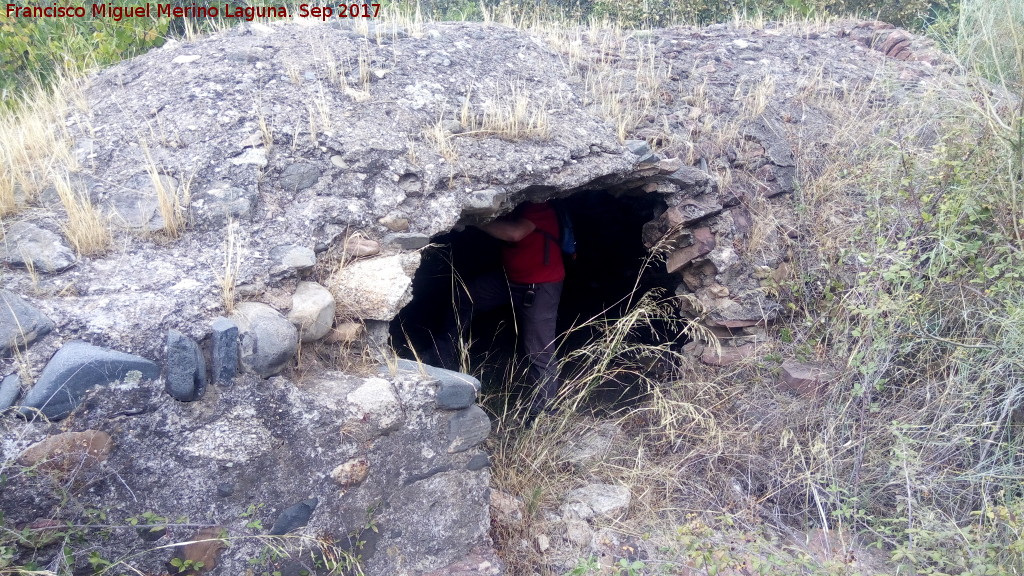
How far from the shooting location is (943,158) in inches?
133

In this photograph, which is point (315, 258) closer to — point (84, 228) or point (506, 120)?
point (84, 228)

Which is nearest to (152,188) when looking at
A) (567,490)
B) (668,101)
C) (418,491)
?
(418,491)

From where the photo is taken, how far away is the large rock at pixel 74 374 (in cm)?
212

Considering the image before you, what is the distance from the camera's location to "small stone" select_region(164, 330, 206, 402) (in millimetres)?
2330

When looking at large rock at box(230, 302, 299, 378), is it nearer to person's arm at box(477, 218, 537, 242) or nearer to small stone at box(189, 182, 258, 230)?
small stone at box(189, 182, 258, 230)

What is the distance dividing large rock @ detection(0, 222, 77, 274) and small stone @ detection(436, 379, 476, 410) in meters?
1.47

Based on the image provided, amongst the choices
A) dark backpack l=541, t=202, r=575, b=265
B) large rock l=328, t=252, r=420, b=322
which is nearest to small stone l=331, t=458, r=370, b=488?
large rock l=328, t=252, r=420, b=322

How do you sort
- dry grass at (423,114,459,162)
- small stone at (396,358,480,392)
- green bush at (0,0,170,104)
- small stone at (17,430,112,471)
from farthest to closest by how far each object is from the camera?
1. green bush at (0,0,170,104)
2. dry grass at (423,114,459,162)
3. small stone at (396,358,480,392)
4. small stone at (17,430,112,471)

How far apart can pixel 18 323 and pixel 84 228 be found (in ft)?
1.97

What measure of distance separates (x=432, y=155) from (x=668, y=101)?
1986mm

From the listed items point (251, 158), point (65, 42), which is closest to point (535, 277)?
point (251, 158)

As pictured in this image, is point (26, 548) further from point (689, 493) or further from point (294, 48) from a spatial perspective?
point (294, 48)

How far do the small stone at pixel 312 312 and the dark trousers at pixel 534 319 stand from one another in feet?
4.55

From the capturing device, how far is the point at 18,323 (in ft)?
7.36
